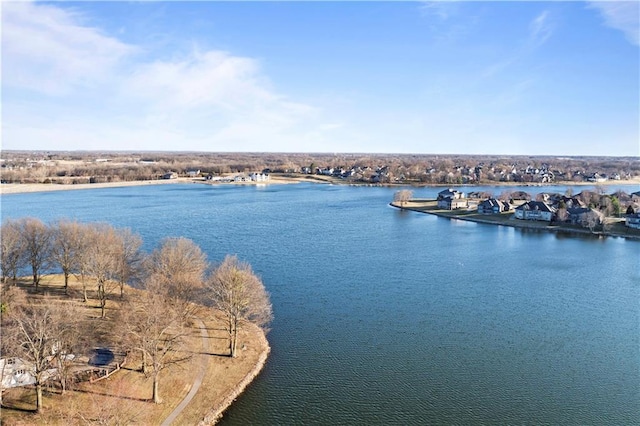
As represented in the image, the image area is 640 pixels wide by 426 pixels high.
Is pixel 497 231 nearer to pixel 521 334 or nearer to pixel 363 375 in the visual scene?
pixel 521 334

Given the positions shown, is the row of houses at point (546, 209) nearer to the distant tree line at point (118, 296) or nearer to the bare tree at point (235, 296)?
the bare tree at point (235, 296)

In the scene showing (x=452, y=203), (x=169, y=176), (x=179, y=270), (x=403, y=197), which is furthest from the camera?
(x=169, y=176)

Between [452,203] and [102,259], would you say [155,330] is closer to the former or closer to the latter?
[102,259]

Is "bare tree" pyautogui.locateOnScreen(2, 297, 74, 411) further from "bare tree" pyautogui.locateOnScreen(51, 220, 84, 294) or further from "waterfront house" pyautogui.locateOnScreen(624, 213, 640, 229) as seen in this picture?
"waterfront house" pyautogui.locateOnScreen(624, 213, 640, 229)

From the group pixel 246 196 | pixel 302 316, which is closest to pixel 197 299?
pixel 302 316

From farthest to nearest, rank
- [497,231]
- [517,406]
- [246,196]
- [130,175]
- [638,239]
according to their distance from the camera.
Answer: [130,175], [246,196], [497,231], [638,239], [517,406]

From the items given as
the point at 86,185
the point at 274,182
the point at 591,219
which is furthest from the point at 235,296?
the point at 274,182
